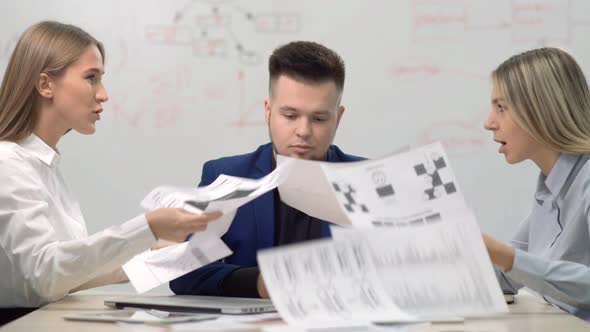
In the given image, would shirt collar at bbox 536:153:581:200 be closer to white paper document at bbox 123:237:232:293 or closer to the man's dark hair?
the man's dark hair

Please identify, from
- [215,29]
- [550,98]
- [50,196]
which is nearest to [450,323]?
[550,98]

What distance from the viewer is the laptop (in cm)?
130

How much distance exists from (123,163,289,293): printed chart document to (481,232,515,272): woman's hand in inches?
15.8

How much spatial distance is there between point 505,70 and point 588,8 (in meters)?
1.36

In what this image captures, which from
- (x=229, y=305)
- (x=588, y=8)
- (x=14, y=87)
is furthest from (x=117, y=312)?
(x=588, y=8)

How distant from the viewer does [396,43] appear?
9.75ft

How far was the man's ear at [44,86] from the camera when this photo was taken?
72.6 inches

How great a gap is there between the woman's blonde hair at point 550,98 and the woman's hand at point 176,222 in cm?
89

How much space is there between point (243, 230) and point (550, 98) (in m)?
0.82

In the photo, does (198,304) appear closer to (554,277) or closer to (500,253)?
(500,253)

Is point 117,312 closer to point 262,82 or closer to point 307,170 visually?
point 307,170

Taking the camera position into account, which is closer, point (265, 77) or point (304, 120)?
point (304, 120)

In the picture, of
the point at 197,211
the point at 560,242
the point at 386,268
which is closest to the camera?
the point at 386,268

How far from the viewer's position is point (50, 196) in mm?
1702
